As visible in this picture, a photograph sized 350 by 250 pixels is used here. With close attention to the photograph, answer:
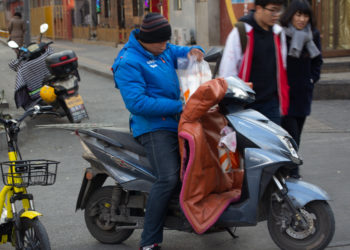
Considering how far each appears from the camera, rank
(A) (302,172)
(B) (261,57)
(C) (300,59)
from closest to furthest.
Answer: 1. (B) (261,57)
2. (C) (300,59)
3. (A) (302,172)

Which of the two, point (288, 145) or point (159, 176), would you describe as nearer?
point (288, 145)

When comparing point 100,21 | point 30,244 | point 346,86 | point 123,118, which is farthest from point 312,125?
point 100,21

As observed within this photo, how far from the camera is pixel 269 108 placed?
5.12 m

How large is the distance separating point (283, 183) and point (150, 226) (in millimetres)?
963

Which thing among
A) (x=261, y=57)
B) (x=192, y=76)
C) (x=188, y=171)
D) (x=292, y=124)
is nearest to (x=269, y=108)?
(x=261, y=57)

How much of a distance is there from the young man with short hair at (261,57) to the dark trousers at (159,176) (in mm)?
869

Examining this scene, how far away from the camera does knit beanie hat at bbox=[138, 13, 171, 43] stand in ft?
14.2

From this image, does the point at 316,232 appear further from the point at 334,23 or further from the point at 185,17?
the point at 185,17

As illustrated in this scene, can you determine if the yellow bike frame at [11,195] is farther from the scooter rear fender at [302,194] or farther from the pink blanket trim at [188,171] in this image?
→ the scooter rear fender at [302,194]

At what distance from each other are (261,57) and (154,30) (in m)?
1.06

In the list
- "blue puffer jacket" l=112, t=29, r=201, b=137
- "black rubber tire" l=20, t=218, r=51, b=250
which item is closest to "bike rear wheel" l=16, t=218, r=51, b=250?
"black rubber tire" l=20, t=218, r=51, b=250

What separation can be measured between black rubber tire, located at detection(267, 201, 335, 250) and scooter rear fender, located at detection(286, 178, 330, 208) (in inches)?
2.6

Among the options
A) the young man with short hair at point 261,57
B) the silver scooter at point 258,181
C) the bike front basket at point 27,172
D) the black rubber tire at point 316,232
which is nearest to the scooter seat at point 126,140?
the silver scooter at point 258,181

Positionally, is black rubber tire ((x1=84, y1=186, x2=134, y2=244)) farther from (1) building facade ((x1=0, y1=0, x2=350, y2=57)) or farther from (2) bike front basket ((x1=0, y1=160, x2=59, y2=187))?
(1) building facade ((x1=0, y1=0, x2=350, y2=57))
